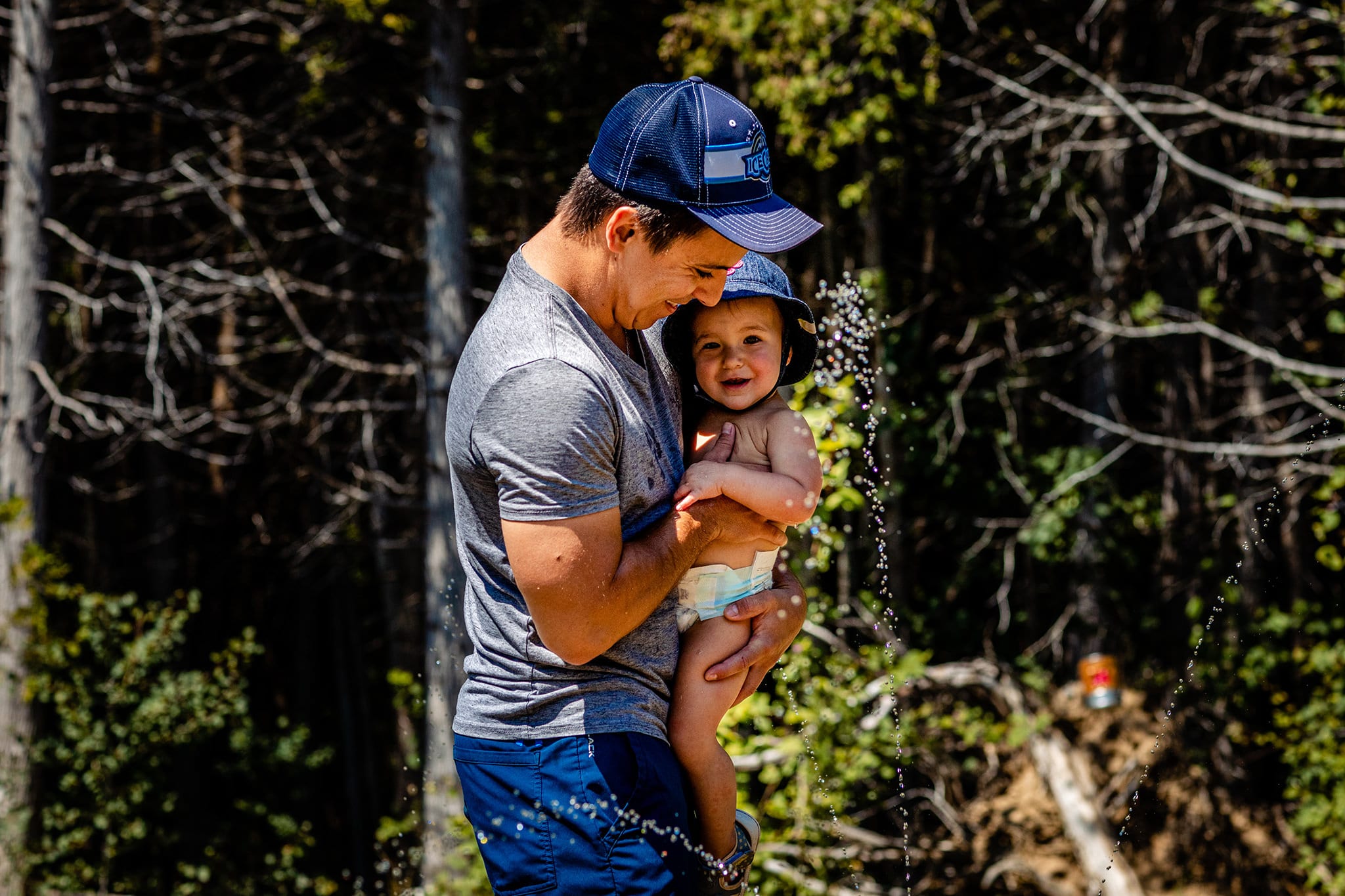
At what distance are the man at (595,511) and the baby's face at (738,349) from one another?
0.24m

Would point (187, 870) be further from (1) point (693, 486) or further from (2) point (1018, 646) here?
(1) point (693, 486)

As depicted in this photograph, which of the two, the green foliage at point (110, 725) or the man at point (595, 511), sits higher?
the man at point (595, 511)

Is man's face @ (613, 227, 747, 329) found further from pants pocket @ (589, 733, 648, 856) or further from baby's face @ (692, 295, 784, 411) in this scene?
pants pocket @ (589, 733, 648, 856)

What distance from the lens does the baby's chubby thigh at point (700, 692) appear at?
1676 millimetres

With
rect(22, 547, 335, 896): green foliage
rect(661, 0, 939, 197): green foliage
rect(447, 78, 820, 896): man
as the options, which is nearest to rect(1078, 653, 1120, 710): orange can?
rect(661, 0, 939, 197): green foliage

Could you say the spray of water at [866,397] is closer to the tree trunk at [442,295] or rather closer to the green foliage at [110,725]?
the tree trunk at [442,295]

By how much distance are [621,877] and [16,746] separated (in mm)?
5762

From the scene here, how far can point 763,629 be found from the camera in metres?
1.77

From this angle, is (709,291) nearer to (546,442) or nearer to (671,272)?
(671,272)

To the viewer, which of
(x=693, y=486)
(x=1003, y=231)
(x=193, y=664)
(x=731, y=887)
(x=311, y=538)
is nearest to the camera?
(x=693, y=486)

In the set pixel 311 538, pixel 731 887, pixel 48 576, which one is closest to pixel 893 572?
pixel 311 538

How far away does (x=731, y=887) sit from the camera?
1.77 meters

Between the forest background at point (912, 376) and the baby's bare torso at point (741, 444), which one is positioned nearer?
the baby's bare torso at point (741, 444)

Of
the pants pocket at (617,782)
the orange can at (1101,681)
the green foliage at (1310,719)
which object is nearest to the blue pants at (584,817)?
the pants pocket at (617,782)
